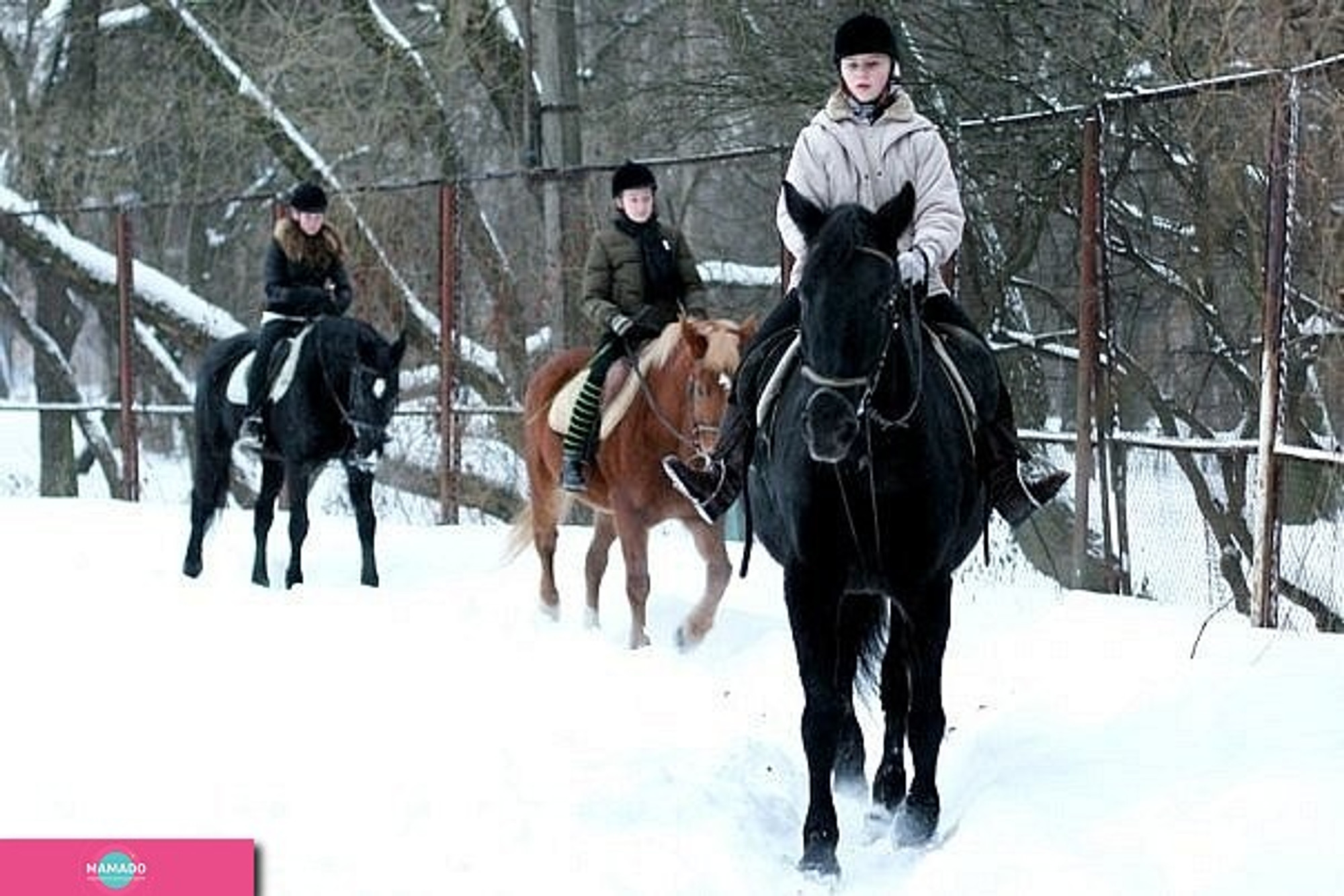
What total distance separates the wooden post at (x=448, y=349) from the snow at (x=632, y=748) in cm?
439

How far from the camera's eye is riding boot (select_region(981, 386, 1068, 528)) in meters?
6.16

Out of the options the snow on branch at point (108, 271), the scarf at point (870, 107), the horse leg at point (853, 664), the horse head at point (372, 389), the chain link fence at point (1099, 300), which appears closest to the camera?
the scarf at point (870, 107)

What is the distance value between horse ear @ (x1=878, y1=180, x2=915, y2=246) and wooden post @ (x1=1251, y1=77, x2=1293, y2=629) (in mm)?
3166

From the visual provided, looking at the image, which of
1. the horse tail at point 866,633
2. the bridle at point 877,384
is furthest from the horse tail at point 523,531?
the bridle at point 877,384

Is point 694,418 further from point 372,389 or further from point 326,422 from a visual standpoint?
point 326,422

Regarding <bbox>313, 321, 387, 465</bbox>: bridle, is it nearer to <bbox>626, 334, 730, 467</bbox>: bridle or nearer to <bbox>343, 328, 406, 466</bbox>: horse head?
<bbox>343, 328, 406, 466</bbox>: horse head

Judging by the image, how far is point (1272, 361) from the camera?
26.1 ft

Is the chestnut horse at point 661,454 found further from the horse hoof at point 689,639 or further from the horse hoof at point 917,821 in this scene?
the horse hoof at point 917,821

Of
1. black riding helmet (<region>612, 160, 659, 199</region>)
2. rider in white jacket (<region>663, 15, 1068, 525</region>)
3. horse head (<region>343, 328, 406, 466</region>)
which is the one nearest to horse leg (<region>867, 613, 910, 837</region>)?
rider in white jacket (<region>663, 15, 1068, 525</region>)

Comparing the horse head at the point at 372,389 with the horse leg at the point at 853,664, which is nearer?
the horse leg at the point at 853,664

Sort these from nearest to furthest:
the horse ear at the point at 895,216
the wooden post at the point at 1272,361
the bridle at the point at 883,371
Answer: the bridle at the point at 883,371 → the horse ear at the point at 895,216 → the wooden post at the point at 1272,361

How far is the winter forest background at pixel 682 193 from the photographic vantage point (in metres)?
8.86

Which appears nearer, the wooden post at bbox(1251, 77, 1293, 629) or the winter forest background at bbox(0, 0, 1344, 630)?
the wooden post at bbox(1251, 77, 1293, 629)

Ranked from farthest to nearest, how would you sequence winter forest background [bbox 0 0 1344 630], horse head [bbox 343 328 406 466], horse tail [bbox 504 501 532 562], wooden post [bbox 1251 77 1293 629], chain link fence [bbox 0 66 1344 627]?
1. horse head [bbox 343 328 406 466]
2. horse tail [bbox 504 501 532 562]
3. winter forest background [bbox 0 0 1344 630]
4. chain link fence [bbox 0 66 1344 627]
5. wooden post [bbox 1251 77 1293 629]
